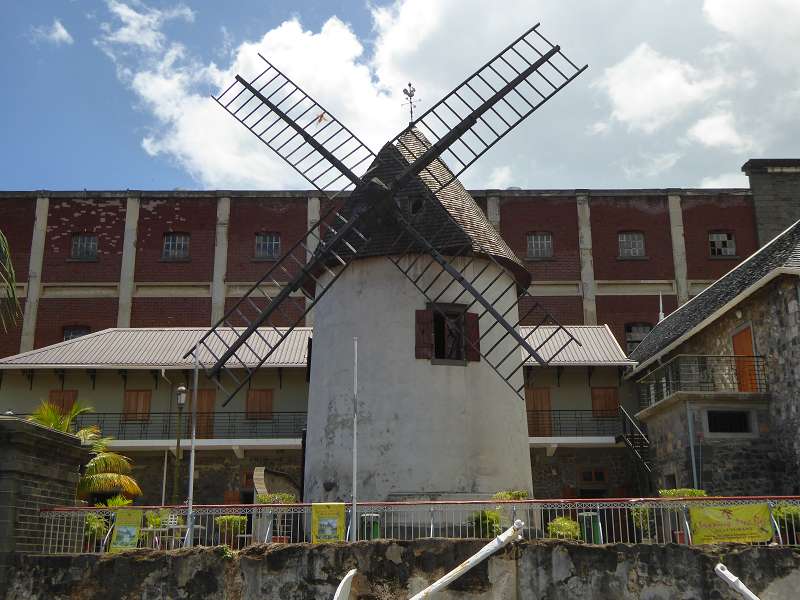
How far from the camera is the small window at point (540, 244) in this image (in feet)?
125

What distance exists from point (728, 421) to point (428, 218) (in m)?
9.33

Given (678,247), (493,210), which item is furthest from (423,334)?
(678,247)

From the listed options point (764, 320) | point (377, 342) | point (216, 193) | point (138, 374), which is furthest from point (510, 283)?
point (216, 193)

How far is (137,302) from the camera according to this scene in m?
37.7

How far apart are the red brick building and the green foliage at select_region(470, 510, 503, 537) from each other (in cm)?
2248

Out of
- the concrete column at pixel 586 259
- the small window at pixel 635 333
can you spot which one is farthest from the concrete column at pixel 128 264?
the small window at pixel 635 333

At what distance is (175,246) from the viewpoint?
38.6m

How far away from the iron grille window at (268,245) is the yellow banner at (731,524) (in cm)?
2666

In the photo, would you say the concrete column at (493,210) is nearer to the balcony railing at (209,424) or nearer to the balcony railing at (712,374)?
the balcony railing at (712,374)

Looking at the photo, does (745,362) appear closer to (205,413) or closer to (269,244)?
(205,413)

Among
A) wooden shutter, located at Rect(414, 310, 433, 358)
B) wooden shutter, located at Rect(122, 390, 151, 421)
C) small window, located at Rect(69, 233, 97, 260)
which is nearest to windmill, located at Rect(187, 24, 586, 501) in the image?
wooden shutter, located at Rect(414, 310, 433, 358)

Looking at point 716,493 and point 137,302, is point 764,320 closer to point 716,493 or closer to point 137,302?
point 716,493

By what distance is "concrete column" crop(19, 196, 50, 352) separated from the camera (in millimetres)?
37125

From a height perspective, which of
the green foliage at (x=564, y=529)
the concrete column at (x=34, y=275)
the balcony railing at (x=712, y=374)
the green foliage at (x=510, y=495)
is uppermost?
the concrete column at (x=34, y=275)
